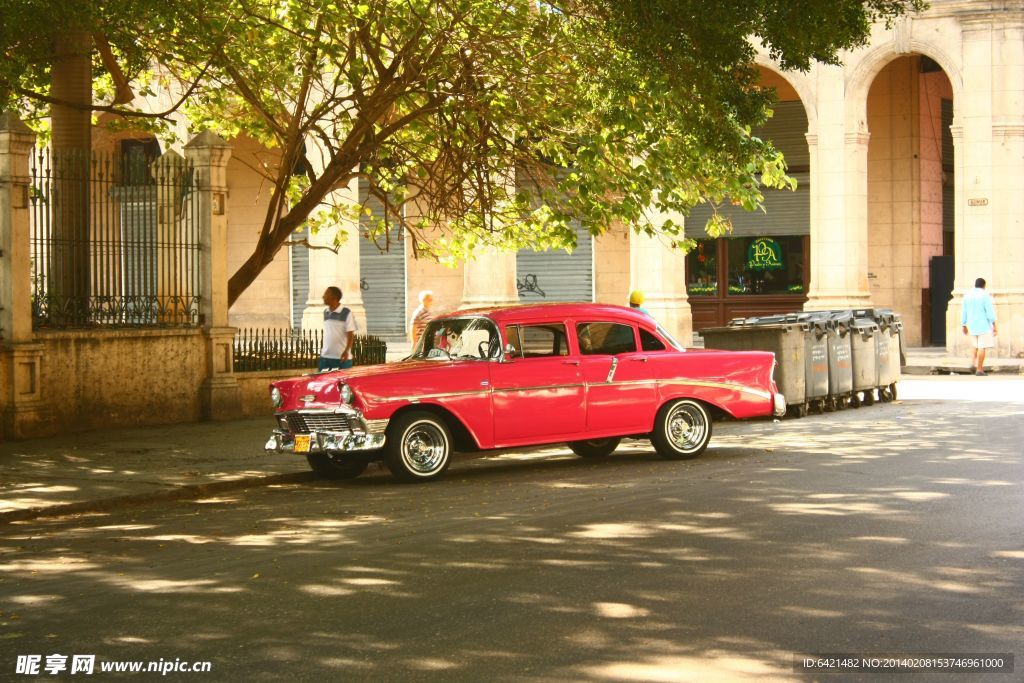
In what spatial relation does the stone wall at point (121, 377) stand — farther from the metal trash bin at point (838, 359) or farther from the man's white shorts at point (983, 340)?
the man's white shorts at point (983, 340)

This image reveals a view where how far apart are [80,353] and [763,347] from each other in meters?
9.03

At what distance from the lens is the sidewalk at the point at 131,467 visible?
38.7ft

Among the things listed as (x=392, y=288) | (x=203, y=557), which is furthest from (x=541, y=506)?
(x=392, y=288)

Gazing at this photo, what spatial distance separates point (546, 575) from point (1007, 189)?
2419 centimetres

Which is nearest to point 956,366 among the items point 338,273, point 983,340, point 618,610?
point 983,340

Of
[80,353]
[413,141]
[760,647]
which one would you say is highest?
[413,141]

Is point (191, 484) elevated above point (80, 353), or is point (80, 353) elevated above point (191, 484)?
point (80, 353)

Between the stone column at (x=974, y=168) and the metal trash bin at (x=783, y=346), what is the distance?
11.5 meters

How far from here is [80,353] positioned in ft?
55.6

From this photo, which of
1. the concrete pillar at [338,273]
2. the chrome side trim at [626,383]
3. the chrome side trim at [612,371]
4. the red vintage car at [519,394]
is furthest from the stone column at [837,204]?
the chrome side trim at [612,371]

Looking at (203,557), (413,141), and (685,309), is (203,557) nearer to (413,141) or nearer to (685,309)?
(413,141)

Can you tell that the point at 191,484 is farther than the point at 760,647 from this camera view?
Yes

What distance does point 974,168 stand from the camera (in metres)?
29.4

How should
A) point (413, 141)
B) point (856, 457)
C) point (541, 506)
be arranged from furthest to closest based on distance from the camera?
1. point (413, 141)
2. point (856, 457)
3. point (541, 506)
